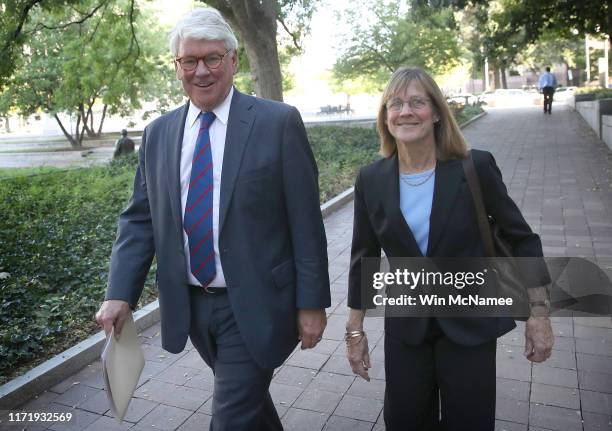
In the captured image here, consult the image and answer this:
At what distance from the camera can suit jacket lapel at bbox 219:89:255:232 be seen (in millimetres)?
2307

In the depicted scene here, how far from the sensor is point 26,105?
28.5 metres

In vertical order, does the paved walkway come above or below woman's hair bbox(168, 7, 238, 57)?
below

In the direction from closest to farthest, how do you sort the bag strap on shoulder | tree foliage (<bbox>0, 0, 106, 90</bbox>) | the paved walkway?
1. the bag strap on shoulder
2. the paved walkway
3. tree foliage (<bbox>0, 0, 106, 90</bbox>)

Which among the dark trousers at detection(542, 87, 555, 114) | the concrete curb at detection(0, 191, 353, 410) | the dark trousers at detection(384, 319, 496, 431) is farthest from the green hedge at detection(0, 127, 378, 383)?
the dark trousers at detection(542, 87, 555, 114)

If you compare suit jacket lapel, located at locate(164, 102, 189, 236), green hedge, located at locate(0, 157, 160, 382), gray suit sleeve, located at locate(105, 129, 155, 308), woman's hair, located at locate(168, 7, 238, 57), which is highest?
woman's hair, located at locate(168, 7, 238, 57)

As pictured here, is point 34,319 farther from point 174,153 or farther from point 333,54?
point 333,54

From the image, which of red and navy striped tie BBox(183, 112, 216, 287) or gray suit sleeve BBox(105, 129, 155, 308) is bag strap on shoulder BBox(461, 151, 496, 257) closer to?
red and navy striped tie BBox(183, 112, 216, 287)

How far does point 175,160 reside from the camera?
8.05 ft

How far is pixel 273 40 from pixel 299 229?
13.6 meters

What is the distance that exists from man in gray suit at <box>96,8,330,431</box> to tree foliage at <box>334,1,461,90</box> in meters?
22.6

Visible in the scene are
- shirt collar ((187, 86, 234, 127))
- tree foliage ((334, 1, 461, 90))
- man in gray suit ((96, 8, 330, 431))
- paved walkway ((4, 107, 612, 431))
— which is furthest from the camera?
tree foliage ((334, 1, 461, 90))

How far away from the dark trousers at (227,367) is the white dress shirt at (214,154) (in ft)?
0.35

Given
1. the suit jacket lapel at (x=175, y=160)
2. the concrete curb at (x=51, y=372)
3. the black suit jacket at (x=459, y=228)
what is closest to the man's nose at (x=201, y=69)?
the suit jacket lapel at (x=175, y=160)
